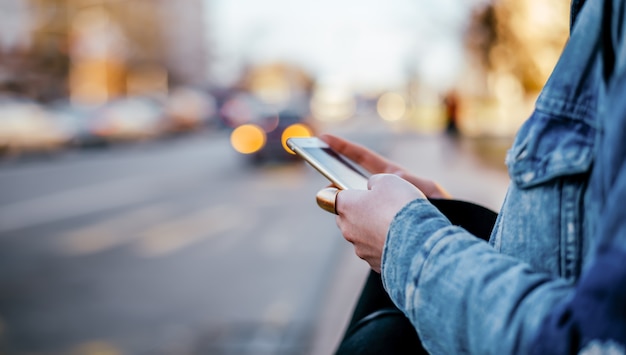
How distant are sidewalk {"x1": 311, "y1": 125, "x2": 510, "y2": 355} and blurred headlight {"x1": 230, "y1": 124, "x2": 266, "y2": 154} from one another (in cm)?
335

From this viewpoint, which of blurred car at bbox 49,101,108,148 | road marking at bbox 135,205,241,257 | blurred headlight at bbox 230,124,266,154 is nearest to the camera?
road marking at bbox 135,205,241,257

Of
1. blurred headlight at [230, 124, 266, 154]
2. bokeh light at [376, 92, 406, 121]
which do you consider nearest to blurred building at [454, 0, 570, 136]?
blurred headlight at [230, 124, 266, 154]

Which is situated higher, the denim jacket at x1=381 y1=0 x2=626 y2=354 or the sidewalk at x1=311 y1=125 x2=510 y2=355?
the denim jacket at x1=381 y1=0 x2=626 y2=354

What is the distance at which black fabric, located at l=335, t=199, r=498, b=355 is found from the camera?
1.34 m

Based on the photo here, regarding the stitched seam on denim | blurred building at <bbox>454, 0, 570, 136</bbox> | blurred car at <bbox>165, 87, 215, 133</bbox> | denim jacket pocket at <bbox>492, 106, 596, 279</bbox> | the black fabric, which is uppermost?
the stitched seam on denim

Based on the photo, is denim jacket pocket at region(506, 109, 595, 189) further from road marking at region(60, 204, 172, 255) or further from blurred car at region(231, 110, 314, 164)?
blurred car at region(231, 110, 314, 164)

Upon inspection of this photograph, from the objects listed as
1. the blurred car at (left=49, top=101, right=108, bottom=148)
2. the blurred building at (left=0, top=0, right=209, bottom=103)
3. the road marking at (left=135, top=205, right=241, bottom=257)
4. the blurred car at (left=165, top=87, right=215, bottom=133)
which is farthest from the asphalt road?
the blurred building at (left=0, top=0, right=209, bottom=103)

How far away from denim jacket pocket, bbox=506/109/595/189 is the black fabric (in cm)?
40

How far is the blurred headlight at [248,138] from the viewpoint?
17797 mm

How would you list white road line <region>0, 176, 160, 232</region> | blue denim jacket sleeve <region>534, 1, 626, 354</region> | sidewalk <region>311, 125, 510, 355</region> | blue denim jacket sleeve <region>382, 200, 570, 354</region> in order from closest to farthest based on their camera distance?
1. blue denim jacket sleeve <region>534, 1, 626, 354</region>
2. blue denim jacket sleeve <region>382, 200, 570, 354</region>
3. sidewalk <region>311, 125, 510, 355</region>
4. white road line <region>0, 176, 160, 232</region>

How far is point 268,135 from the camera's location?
58.6ft

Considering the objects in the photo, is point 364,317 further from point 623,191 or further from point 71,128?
point 71,128

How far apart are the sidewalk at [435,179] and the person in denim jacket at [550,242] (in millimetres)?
2303

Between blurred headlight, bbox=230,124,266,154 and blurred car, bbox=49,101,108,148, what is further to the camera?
blurred car, bbox=49,101,108,148
